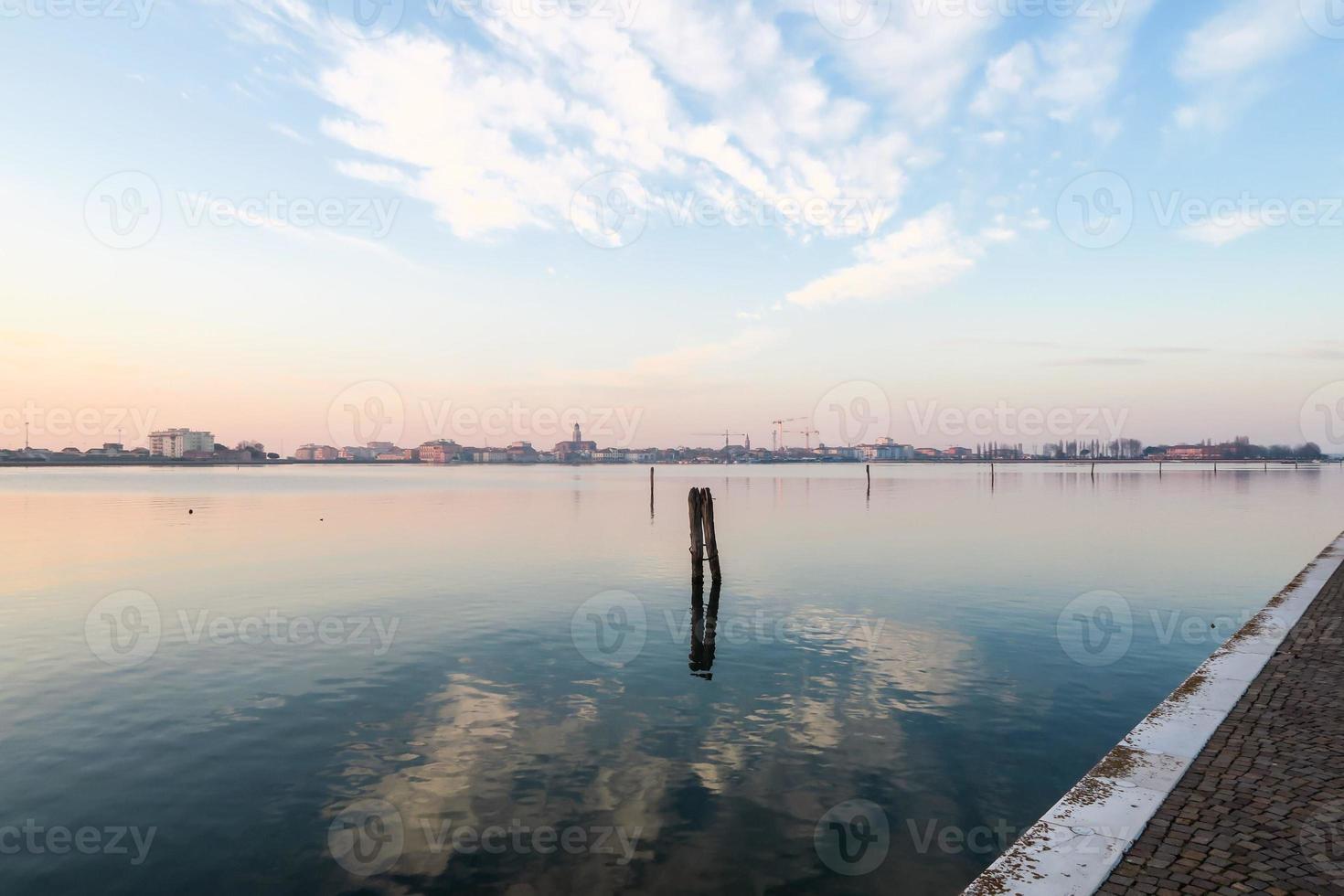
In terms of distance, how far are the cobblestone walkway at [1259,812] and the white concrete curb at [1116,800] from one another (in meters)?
0.13

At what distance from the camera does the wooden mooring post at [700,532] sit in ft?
86.1

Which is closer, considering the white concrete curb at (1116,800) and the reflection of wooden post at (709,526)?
the white concrete curb at (1116,800)

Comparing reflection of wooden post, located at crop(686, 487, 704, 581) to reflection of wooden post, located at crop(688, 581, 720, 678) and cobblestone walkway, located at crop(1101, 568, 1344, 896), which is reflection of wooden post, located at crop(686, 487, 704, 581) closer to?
reflection of wooden post, located at crop(688, 581, 720, 678)

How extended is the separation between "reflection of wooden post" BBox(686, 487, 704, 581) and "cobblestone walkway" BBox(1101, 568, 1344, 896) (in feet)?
55.5

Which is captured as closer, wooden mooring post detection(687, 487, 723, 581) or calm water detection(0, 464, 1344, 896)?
calm water detection(0, 464, 1344, 896)

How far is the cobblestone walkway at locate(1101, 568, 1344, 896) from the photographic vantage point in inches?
232

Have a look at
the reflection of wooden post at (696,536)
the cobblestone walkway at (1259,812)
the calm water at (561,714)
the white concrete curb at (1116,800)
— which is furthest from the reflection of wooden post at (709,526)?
the cobblestone walkway at (1259,812)

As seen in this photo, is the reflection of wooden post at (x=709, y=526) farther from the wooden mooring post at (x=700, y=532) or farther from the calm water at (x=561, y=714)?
the calm water at (x=561, y=714)

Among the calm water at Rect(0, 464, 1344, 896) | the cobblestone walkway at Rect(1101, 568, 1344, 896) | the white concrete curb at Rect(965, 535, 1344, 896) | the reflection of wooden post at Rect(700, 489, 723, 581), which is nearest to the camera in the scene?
the cobblestone walkway at Rect(1101, 568, 1344, 896)

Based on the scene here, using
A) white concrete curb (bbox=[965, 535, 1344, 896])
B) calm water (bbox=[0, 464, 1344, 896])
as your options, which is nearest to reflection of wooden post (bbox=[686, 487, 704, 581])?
calm water (bbox=[0, 464, 1344, 896])

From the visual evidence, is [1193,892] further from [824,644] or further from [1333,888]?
[824,644]

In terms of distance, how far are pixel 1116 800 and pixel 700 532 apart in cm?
1986

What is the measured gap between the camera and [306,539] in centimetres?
4178

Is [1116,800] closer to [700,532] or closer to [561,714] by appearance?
[561,714]
